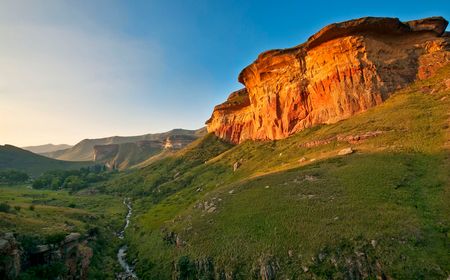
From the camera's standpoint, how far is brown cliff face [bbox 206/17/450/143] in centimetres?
6525

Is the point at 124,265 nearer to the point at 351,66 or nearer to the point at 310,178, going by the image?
the point at 310,178

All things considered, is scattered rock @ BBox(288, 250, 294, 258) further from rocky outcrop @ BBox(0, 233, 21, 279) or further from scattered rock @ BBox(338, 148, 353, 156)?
scattered rock @ BBox(338, 148, 353, 156)

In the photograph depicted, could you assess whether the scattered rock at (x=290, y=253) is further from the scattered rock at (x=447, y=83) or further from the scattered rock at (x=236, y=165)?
the scattered rock at (x=236, y=165)

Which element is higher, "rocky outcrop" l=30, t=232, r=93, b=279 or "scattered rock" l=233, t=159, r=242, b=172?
"scattered rock" l=233, t=159, r=242, b=172

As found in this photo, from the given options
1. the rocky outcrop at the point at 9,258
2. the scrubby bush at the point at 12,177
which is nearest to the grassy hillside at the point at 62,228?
the rocky outcrop at the point at 9,258

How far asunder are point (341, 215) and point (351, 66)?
159 feet

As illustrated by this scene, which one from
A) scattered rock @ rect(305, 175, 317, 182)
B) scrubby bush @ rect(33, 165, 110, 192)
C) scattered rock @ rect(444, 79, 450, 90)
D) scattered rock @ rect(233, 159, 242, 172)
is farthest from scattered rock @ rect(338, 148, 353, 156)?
scrubby bush @ rect(33, 165, 110, 192)

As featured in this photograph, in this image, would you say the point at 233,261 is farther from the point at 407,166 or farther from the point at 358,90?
the point at 358,90

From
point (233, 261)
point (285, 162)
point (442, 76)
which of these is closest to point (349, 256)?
point (233, 261)

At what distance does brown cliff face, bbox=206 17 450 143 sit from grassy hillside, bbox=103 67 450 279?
5207mm

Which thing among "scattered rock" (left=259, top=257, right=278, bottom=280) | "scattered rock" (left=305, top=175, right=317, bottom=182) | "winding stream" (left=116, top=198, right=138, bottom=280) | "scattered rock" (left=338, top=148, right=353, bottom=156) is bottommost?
"winding stream" (left=116, top=198, right=138, bottom=280)

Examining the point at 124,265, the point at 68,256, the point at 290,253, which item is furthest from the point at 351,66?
the point at 68,256

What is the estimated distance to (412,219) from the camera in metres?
27.7

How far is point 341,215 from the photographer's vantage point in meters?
31.0
